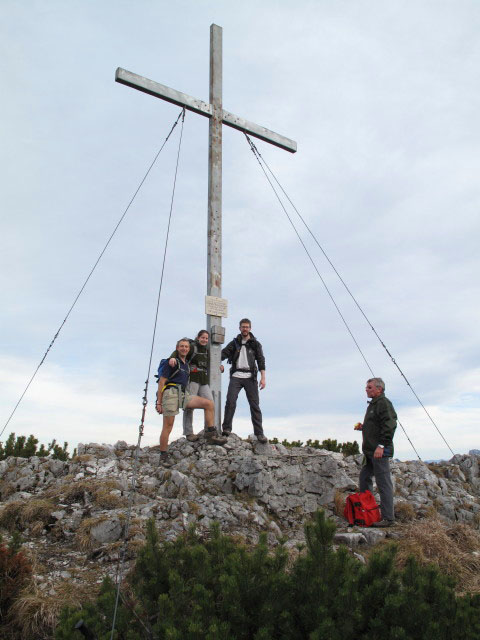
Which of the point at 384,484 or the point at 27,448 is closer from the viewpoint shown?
the point at 384,484

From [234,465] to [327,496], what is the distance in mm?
1638

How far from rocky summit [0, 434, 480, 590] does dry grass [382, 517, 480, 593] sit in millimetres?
427

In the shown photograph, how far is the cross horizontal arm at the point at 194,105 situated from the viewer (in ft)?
31.9

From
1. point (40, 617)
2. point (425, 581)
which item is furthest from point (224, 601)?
point (40, 617)

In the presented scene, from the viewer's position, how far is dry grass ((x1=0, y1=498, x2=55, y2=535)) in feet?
21.5

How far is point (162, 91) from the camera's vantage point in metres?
10.0

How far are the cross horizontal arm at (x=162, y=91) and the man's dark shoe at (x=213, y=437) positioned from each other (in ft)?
21.2

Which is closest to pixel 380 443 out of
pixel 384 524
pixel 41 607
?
pixel 384 524

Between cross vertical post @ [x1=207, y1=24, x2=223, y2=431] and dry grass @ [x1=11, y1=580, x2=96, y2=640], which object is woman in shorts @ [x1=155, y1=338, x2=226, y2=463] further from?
dry grass @ [x1=11, y1=580, x2=96, y2=640]

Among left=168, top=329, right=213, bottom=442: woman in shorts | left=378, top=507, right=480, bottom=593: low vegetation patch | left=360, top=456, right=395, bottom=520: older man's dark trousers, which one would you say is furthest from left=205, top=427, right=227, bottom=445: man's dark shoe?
left=378, top=507, right=480, bottom=593: low vegetation patch

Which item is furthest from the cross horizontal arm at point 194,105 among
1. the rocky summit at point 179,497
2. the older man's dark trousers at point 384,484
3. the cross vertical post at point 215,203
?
the older man's dark trousers at point 384,484

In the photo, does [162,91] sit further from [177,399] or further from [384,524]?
[384,524]

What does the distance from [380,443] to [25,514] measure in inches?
195

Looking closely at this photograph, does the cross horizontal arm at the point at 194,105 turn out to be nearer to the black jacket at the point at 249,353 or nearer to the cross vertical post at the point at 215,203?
the cross vertical post at the point at 215,203
